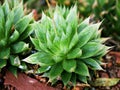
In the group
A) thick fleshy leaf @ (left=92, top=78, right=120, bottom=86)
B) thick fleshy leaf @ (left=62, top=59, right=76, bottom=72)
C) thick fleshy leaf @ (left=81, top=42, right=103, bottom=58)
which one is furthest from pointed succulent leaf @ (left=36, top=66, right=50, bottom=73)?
thick fleshy leaf @ (left=92, top=78, right=120, bottom=86)

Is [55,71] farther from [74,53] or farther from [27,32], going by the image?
[27,32]

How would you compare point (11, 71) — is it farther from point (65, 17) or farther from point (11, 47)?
point (65, 17)

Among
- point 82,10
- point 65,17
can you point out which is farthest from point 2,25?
point 82,10

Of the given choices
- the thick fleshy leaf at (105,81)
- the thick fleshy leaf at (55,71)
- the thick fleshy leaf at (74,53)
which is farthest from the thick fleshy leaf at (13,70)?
the thick fleshy leaf at (105,81)

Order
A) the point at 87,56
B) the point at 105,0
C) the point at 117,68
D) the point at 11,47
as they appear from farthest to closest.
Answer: the point at 105,0, the point at 117,68, the point at 11,47, the point at 87,56

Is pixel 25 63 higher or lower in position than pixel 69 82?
higher

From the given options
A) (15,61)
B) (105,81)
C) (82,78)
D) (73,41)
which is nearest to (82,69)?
(82,78)
